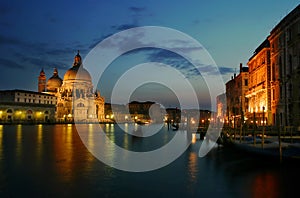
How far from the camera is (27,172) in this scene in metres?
15.5

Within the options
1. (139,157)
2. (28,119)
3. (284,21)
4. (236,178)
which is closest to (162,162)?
(139,157)

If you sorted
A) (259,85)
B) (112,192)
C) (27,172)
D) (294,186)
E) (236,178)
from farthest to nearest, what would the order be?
(259,85) → (27,172) → (236,178) → (294,186) → (112,192)

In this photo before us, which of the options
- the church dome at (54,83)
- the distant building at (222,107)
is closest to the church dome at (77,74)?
the church dome at (54,83)

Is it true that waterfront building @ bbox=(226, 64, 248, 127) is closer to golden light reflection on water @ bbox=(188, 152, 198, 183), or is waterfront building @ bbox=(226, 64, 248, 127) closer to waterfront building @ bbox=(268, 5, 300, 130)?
waterfront building @ bbox=(268, 5, 300, 130)

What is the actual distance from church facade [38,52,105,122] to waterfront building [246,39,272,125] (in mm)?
79157

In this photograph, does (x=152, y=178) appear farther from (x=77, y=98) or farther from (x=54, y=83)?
(x=54, y=83)

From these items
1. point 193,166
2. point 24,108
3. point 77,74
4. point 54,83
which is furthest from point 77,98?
point 193,166

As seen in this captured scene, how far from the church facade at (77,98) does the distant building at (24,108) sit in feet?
20.5

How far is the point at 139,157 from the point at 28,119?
8347cm

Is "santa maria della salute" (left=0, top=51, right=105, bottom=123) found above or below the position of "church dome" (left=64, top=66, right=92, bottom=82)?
below

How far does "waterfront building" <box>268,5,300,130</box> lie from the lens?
2856cm

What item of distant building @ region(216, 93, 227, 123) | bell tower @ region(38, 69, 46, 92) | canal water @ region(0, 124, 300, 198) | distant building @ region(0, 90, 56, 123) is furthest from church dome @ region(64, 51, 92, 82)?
canal water @ region(0, 124, 300, 198)

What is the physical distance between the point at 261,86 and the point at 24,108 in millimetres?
75349

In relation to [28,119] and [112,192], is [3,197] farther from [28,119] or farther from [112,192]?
[28,119]
